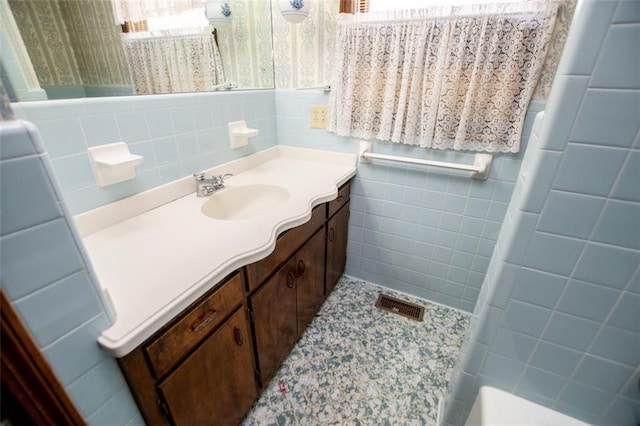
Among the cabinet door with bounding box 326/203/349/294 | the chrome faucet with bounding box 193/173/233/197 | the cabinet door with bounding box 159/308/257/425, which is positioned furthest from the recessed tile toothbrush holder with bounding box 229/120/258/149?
the cabinet door with bounding box 159/308/257/425

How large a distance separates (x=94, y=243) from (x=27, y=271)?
0.51 m

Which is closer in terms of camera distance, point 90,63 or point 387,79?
point 90,63

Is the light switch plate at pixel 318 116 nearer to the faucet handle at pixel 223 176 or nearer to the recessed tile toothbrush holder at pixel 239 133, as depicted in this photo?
the recessed tile toothbrush holder at pixel 239 133

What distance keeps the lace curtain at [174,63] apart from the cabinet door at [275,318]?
90 cm

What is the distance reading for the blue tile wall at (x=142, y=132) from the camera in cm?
82

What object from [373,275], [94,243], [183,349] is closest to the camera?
[183,349]

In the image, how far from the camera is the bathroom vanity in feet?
2.21

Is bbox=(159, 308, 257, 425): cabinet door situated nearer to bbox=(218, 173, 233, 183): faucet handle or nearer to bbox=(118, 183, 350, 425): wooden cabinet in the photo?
bbox=(118, 183, 350, 425): wooden cabinet

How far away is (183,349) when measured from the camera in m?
0.75

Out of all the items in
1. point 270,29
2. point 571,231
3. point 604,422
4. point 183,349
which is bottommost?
point 604,422

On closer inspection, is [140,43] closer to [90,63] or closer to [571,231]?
[90,63]

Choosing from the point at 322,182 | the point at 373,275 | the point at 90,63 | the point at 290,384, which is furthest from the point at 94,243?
the point at 373,275

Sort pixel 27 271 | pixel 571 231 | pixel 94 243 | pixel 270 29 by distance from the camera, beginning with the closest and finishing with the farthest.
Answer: pixel 27 271 < pixel 571 231 < pixel 94 243 < pixel 270 29

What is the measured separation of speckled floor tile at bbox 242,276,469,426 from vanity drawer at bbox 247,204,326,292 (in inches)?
26.8
